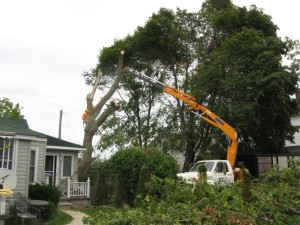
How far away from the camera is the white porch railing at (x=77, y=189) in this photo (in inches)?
690

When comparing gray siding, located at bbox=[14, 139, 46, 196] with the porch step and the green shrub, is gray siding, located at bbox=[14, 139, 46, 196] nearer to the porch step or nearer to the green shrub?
the green shrub

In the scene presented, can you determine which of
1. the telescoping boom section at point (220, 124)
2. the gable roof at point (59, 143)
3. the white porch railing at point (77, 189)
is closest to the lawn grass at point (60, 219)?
the white porch railing at point (77, 189)

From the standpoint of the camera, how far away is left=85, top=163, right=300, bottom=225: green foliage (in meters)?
5.28

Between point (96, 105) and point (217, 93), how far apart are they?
721 centimetres

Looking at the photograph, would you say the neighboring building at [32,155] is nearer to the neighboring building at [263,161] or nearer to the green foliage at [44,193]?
the green foliage at [44,193]

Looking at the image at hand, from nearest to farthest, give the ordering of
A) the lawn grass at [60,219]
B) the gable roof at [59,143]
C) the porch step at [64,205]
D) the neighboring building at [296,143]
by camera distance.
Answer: the lawn grass at [60,219]
the porch step at [64,205]
the gable roof at [59,143]
the neighboring building at [296,143]

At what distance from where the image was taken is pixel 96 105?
20484 mm

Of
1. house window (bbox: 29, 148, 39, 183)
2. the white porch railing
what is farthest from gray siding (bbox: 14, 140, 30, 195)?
the white porch railing

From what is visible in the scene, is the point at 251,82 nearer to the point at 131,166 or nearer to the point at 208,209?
the point at 131,166

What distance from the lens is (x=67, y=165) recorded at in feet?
66.2

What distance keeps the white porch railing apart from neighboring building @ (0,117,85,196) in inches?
48.8

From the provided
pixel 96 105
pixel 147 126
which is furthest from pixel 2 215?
pixel 147 126

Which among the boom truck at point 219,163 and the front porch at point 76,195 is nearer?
the boom truck at point 219,163

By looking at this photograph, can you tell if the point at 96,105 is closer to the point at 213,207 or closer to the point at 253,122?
the point at 253,122
